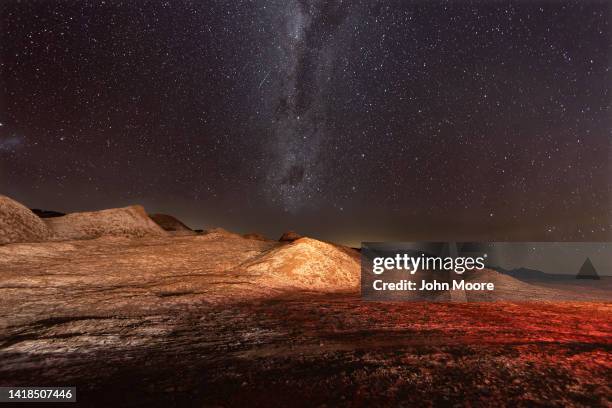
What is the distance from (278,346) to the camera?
5961mm

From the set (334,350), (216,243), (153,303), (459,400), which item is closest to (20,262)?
(153,303)

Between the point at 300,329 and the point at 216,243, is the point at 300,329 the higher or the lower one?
the lower one

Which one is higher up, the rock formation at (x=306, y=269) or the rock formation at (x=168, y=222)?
the rock formation at (x=168, y=222)

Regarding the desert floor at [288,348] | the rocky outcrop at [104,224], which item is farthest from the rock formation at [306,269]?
the rocky outcrop at [104,224]

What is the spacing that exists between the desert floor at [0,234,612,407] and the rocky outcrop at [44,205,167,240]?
17.4m

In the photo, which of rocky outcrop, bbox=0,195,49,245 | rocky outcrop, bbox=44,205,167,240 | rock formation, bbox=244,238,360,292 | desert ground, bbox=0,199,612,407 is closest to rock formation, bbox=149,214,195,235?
rocky outcrop, bbox=44,205,167,240

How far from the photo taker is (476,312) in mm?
9602

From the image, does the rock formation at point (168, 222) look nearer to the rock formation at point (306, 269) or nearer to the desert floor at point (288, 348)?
the rock formation at point (306, 269)

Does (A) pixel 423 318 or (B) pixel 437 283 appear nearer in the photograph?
(A) pixel 423 318

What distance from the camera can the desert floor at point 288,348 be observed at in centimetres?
415

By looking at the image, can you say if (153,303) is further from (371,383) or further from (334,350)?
(371,383)

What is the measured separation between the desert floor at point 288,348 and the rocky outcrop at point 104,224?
685 inches

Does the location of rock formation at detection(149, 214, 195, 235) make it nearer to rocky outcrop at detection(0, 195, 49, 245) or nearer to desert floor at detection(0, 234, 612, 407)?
rocky outcrop at detection(0, 195, 49, 245)

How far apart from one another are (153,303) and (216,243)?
15043 mm
